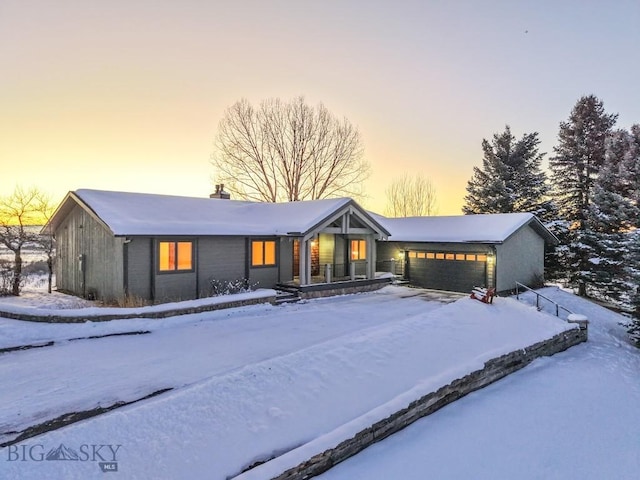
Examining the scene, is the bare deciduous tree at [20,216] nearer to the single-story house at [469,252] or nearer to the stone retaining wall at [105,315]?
the stone retaining wall at [105,315]

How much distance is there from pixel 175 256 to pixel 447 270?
13.7 metres

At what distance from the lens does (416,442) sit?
6453 mm

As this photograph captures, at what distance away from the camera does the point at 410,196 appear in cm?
4247

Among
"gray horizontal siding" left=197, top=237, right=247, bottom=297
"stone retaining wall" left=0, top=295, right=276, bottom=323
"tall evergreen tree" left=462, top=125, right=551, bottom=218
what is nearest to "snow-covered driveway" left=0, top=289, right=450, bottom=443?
"stone retaining wall" left=0, top=295, right=276, bottom=323

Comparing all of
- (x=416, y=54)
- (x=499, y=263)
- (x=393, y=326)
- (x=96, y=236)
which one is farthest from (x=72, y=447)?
(x=416, y=54)

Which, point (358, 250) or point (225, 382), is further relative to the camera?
point (358, 250)

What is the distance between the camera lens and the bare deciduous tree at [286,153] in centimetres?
3116

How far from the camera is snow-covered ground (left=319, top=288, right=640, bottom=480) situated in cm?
579

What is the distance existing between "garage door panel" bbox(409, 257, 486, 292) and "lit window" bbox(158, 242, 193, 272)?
1253 cm

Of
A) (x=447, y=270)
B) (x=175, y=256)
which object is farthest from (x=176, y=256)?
(x=447, y=270)

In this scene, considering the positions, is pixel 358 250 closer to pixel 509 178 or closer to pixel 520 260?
pixel 520 260

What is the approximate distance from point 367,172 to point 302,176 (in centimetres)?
599

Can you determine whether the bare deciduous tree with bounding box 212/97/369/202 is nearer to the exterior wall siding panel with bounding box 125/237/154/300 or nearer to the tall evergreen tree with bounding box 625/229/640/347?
the exterior wall siding panel with bounding box 125/237/154/300

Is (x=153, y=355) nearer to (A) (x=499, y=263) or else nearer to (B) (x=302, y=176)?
(A) (x=499, y=263)
